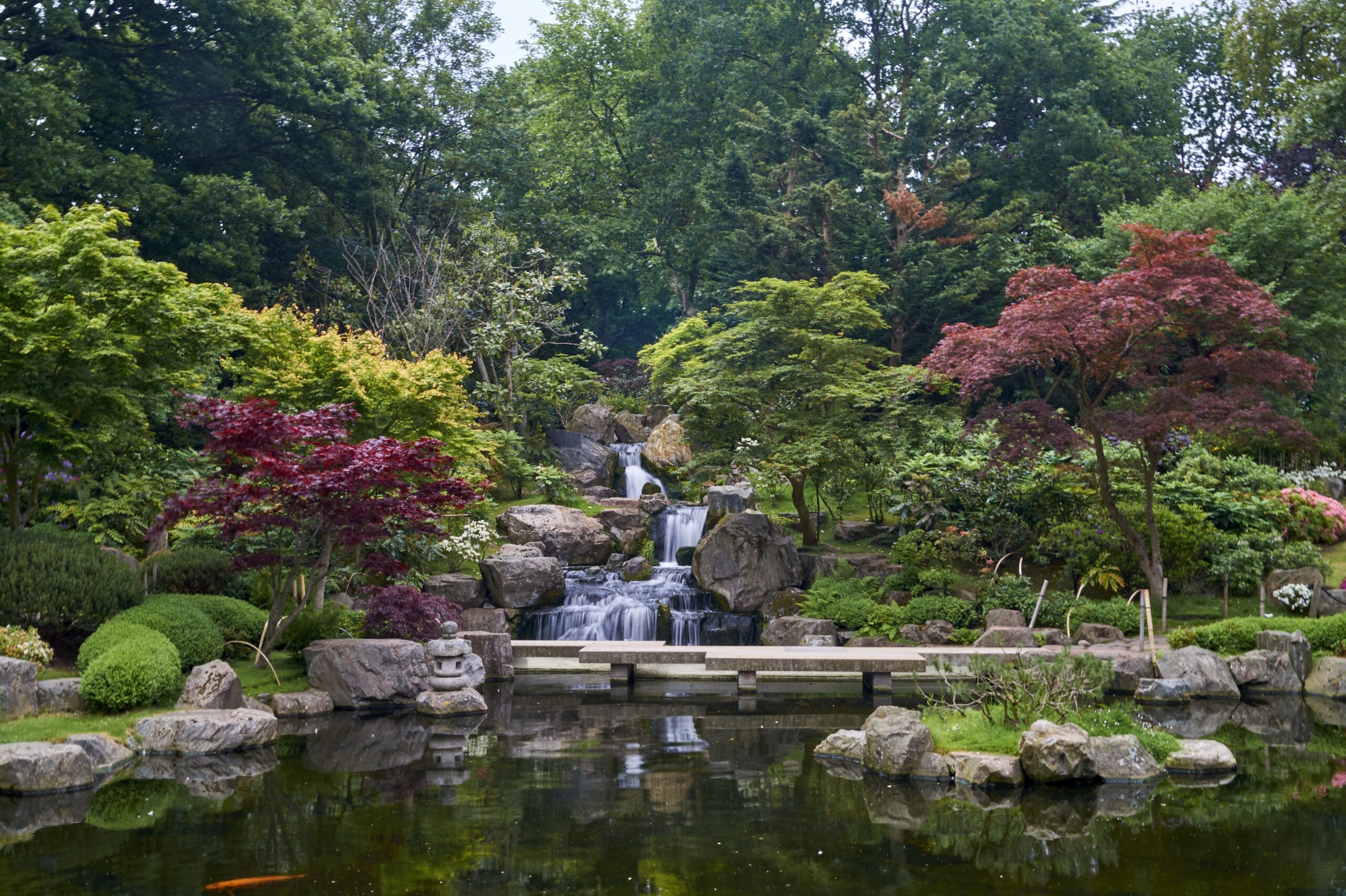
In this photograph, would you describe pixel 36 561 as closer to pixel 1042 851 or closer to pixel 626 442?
pixel 1042 851

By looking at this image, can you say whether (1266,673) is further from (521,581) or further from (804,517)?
(521,581)

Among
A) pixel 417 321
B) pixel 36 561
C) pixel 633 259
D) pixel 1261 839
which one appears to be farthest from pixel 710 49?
pixel 1261 839

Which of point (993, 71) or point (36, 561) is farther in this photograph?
point (993, 71)

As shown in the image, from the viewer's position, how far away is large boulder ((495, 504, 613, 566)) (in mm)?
18812

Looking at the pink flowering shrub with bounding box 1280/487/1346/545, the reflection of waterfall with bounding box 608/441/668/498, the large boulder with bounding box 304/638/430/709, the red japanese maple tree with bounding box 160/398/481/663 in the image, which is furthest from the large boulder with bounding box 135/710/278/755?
the pink flowering shrub with bounding box 1280/487/1346/545

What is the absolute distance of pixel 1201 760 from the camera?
854cm

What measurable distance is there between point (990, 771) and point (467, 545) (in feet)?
35.2

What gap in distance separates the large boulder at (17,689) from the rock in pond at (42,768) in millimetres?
1313

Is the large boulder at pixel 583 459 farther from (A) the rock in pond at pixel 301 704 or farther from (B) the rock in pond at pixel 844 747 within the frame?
(B) the rock in pond at pixel 844 747

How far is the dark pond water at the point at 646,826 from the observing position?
584 centimetres

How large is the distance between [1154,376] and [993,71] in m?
16.4

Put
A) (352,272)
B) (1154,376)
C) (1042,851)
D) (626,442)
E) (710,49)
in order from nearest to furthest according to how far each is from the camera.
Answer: (1042,851) < (1154,376) < (352,272) < (626,442) < (710,49)

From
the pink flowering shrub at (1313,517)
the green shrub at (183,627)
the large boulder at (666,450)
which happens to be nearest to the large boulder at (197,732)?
the green shrub at (183,627)

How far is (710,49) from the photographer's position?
31.9m
